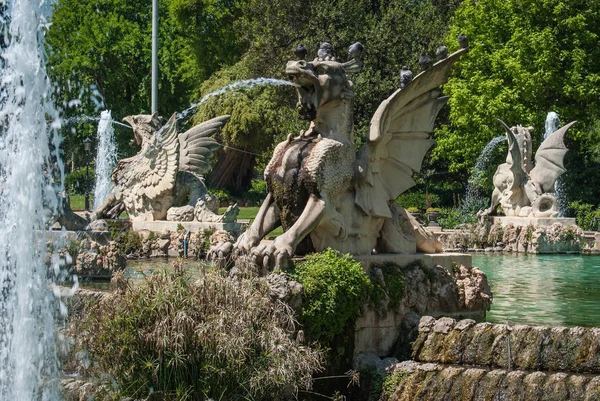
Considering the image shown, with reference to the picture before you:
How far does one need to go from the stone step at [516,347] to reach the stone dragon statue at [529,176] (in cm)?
1626

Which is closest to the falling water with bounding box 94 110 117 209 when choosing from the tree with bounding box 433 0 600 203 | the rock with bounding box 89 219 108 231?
the rock with bounding box 89 219 108 231

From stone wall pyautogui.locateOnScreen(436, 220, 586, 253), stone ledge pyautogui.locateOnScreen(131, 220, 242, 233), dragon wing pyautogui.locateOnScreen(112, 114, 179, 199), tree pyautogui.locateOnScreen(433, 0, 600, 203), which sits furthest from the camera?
tree pyautogui.locateOnScreen(433, 0, 600, 203)

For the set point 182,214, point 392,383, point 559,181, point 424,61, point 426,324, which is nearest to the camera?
point 392,383

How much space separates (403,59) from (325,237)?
81.7ft

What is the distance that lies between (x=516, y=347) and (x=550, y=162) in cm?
1705

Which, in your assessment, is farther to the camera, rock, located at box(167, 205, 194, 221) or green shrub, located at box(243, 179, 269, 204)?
green shrub, located at box(243, 179, 269, 204)

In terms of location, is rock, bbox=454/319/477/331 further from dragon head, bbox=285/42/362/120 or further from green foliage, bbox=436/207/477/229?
green foliage, bbox=436/207/477/229

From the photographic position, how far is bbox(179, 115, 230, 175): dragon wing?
2370 centimetres

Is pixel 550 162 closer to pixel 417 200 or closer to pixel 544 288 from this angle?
pixel 544 288

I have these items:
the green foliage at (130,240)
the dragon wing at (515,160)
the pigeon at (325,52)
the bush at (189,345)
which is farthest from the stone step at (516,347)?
the dragon wing at (515,160)

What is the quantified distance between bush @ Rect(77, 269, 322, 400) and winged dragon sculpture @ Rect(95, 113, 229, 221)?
46.0 ft

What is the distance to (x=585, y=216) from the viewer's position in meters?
30.3

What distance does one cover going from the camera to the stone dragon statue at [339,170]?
31.7 ft

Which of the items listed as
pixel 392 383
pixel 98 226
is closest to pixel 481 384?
pixel 392 383
